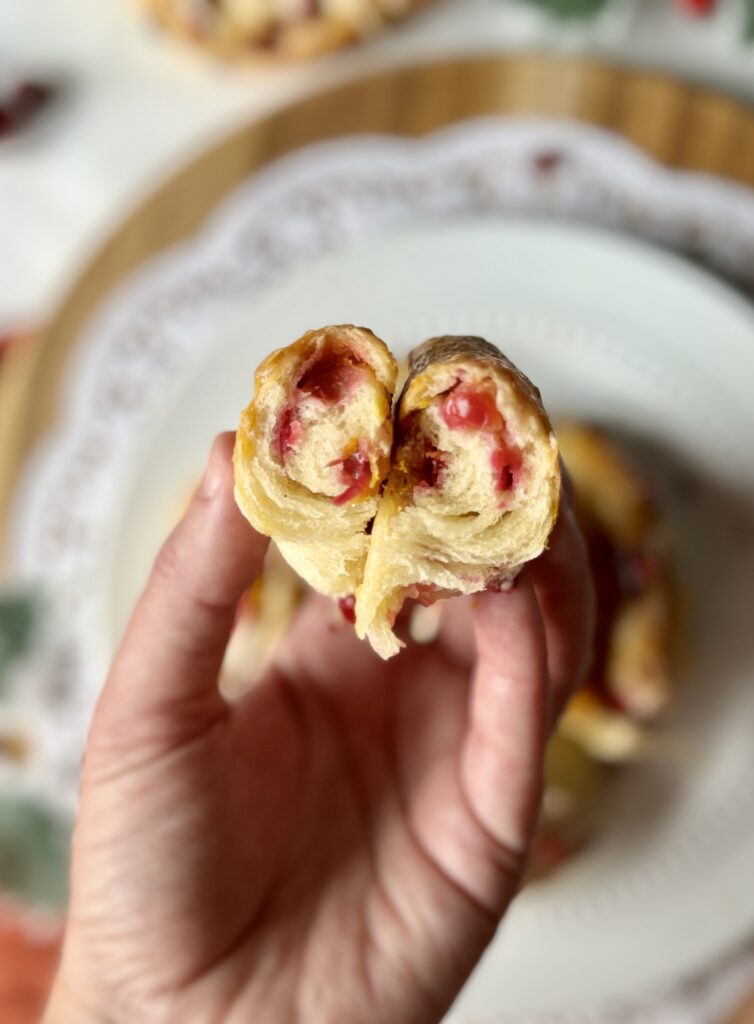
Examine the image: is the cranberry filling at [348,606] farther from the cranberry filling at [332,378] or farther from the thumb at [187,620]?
the cranberry filling at [332,378]

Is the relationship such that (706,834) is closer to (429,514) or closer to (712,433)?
(712,433)

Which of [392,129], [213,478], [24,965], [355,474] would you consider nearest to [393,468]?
[355,474]

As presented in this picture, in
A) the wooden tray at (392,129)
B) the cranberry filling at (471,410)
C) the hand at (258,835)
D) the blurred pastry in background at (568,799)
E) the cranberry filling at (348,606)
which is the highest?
the wooden tray at (392,129)

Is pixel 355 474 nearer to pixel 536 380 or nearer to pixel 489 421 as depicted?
pixel 489 421

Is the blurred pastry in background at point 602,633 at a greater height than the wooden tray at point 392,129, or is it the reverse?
the wooden tray at point 392,129

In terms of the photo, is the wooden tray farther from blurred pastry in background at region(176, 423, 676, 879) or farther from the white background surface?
blurred pastry in background at region(176, 423, 676, 879)

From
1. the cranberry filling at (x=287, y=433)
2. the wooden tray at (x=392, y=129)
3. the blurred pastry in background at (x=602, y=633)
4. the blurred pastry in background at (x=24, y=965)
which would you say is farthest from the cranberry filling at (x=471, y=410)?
the blurred pastry in background at (x=24, y=965)

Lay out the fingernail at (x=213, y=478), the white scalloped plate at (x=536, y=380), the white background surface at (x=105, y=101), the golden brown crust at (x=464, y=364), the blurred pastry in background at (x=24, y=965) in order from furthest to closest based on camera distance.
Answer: the white background surface at (x=105, y=101), the blurred pastry in background at (x=24, y=965), the white scalloped plate at (x=536, y=380), the fingernail at (x=213, y=478), the golden brown crust at (x=464, y=364)
